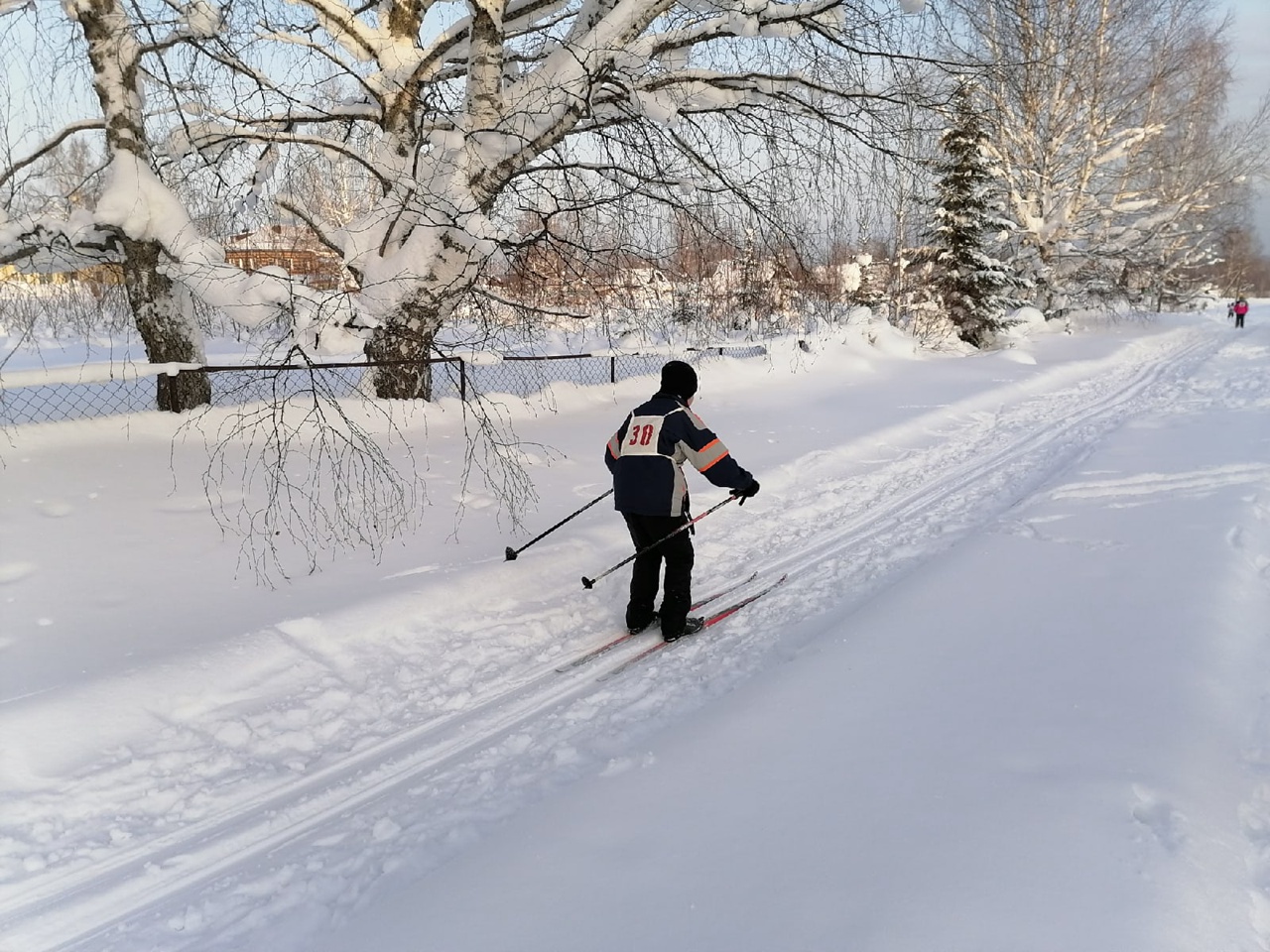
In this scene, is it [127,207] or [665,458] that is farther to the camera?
[127,207]

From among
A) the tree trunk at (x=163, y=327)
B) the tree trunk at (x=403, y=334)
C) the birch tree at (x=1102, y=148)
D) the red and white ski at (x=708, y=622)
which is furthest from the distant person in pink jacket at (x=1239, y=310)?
the tree trunk at (x=163, y=327)

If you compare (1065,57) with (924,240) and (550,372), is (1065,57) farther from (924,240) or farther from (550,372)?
(550,372)

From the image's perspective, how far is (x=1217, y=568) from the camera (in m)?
4.36

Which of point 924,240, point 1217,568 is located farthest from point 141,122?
point 924,240

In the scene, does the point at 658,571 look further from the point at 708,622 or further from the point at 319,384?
the point at 319,384

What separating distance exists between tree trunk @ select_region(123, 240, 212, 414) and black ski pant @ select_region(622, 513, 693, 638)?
5.43 metres

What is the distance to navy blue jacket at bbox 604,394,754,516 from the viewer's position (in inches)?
175

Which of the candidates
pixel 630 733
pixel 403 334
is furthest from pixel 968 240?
pixel 630 733

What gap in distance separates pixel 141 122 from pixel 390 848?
22.3 feet

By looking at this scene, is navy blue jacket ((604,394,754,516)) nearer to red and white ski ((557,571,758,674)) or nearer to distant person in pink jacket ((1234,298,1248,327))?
red and white ski ((557,571,758,674))

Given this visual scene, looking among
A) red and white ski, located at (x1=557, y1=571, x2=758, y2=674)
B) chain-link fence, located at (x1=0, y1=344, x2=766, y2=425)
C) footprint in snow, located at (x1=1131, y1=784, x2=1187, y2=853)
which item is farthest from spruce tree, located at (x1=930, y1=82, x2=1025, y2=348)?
footprint in snow, located at (x1=1131, y1=784, x2=1187, y2=853)

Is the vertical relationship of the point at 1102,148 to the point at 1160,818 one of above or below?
above

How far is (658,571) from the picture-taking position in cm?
463

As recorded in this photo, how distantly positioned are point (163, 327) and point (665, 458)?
579 cm
